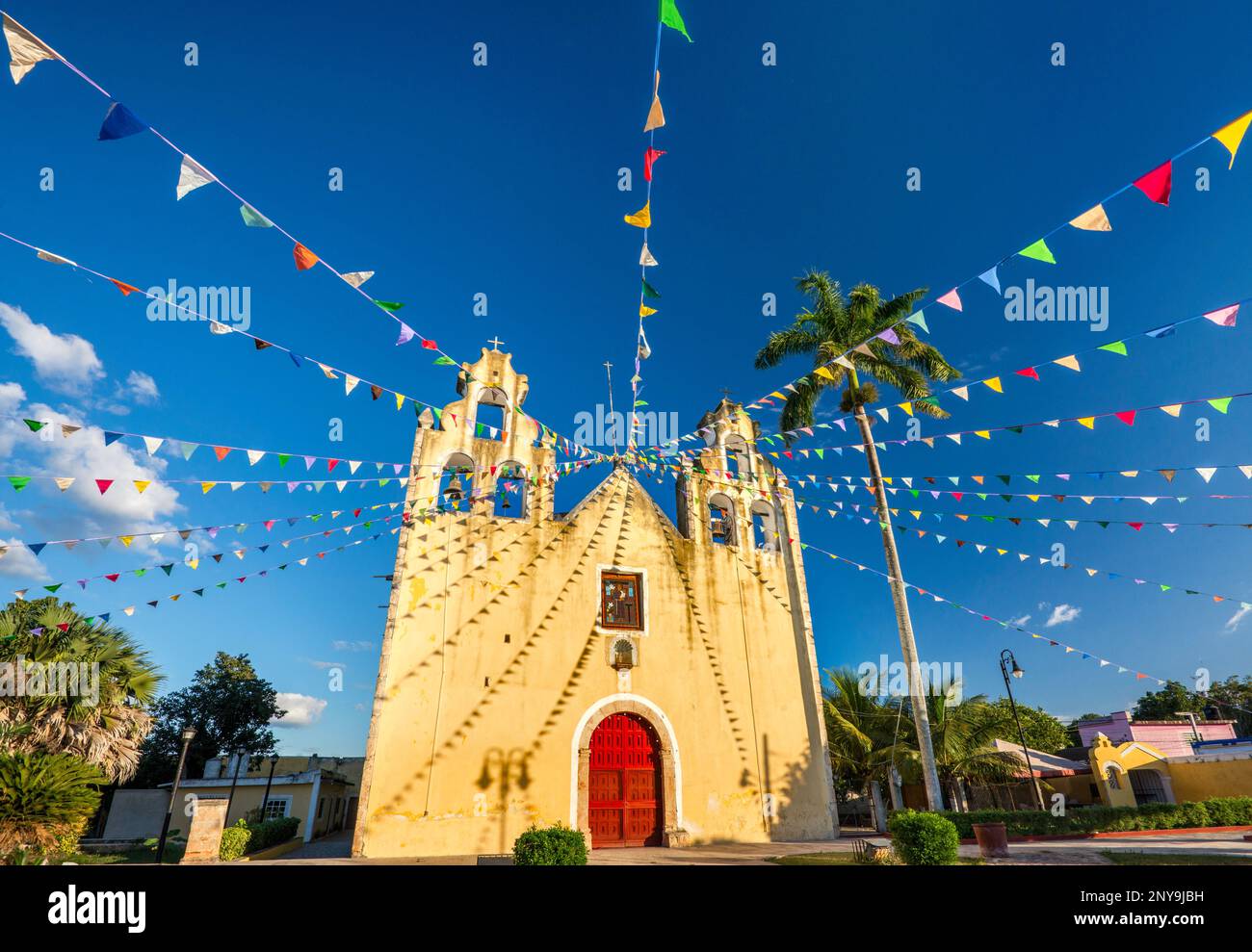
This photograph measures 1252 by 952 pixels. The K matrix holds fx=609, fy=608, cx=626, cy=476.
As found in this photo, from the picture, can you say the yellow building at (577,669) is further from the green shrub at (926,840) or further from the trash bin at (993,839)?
the green shrub at (926,840)

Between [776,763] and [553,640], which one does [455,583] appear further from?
[776,763]

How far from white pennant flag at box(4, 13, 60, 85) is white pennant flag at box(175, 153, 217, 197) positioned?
1201mm

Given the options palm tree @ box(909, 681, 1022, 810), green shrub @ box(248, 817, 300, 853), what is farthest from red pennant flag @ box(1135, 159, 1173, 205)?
green shrub @ box(248, 817, 300, 853)

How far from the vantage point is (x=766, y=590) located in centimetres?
1756

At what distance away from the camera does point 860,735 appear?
22.6m

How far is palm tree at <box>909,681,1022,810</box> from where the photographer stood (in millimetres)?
21000

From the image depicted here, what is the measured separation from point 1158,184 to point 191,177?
10136 mm

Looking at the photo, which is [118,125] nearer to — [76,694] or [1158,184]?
[1158,184]

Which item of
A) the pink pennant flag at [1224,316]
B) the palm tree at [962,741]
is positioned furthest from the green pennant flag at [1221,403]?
the palm tree at [962,741]

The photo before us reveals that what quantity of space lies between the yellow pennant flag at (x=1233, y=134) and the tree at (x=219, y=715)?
4436cm
